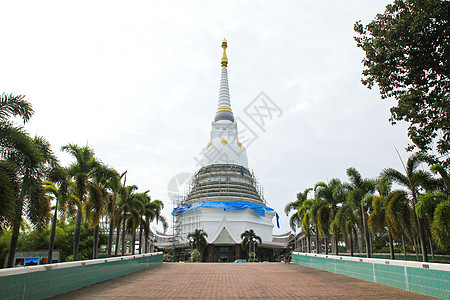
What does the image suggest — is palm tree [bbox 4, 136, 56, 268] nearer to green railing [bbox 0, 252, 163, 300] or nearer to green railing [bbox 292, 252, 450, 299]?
green railing [bbox 0, 252, 163, 300]

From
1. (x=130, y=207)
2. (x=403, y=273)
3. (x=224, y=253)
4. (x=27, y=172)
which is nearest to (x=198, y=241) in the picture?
(x=224, y=253)

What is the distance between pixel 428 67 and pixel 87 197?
66.4 feet

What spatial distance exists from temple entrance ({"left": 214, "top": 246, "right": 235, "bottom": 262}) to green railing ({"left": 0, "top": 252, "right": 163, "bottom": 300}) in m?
44.8

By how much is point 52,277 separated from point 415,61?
668 inches

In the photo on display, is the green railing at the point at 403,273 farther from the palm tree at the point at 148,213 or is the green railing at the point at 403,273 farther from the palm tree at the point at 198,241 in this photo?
the palm tree at the point at 198,241

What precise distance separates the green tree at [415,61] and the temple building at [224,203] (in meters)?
46.4

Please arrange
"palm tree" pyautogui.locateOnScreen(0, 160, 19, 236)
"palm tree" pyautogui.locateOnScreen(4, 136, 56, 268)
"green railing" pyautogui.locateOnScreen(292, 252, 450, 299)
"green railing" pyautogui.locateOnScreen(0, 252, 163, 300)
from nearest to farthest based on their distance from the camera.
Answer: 1. "green railing" pyautogui.locateOnScreen(0, 252, 163, 300)
2. "green railing" pyautogui.locateOnScreen(292, 252, 450, 299)
3. "palm tree" pyautogui.locateOnScreen(0, 160, 19, 236)
4. "palm tree" pyautogui.locateOnScreen(4, 136, 56, 268)

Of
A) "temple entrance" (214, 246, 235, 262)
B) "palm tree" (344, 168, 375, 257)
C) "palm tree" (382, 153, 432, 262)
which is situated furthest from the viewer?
"temple entrance" (214, 246, 235, 262)

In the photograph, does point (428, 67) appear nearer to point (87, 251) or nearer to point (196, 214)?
point (87, 251)

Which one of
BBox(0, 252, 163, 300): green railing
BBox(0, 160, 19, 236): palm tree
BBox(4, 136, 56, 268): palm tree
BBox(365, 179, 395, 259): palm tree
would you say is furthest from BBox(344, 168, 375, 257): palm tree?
BBox(0, 160, 19, 236): palm tree

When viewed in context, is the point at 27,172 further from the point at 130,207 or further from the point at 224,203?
the point at 224,203

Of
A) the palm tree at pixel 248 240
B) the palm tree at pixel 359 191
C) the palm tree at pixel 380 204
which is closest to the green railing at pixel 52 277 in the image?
the palm tree at pixel 380 204

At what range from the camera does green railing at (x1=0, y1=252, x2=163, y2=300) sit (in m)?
8.69

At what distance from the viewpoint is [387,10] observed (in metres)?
16.7
